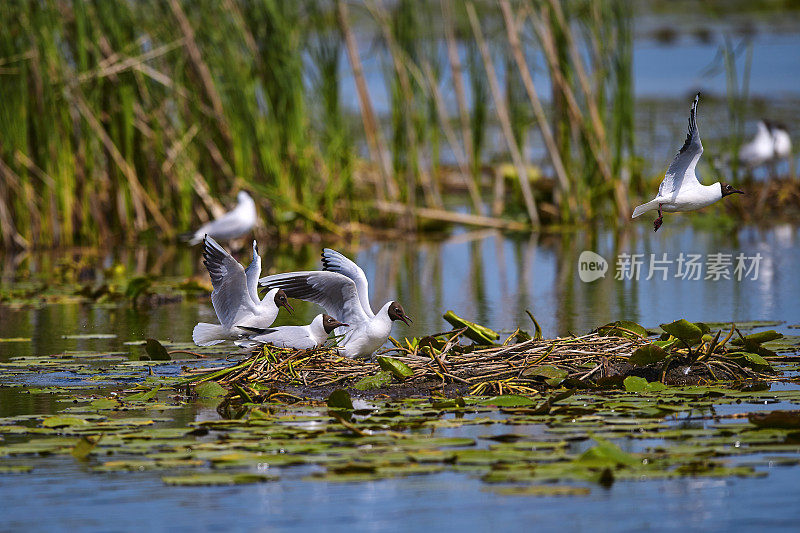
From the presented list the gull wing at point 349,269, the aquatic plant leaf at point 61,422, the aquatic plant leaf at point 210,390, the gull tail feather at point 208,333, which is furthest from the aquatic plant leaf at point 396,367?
the aquatic plant leaf at point 61,422

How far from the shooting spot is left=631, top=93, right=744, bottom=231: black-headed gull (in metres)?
6.50

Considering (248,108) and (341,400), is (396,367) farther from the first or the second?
(248,108)

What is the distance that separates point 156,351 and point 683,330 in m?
2.97

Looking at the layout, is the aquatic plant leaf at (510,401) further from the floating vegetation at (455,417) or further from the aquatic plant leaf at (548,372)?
the aquatic plant leaf at (548,372)

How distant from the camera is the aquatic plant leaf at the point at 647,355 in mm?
6328

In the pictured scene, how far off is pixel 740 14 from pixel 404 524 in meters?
44.2

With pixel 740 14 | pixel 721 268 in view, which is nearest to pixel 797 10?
pixel 740 14

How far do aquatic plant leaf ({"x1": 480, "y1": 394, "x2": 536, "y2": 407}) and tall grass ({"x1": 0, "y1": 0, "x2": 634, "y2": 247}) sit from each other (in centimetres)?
894

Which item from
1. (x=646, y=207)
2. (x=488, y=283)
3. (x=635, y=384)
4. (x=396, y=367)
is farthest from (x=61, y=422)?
(x=488, y=283)

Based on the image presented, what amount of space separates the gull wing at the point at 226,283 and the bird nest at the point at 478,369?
395mm

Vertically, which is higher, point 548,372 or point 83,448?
point 548,372

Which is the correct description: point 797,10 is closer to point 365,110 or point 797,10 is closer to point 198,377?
point 365,110

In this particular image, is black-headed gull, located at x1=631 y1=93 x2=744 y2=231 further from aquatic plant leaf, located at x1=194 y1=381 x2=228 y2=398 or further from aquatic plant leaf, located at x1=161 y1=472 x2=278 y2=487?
aquatic plant leaf, located at x1=161 y1=472 x2=278 y2=487

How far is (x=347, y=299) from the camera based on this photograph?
709 centimetres
